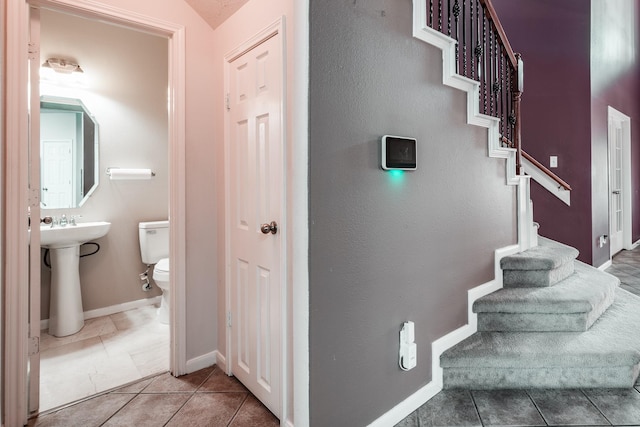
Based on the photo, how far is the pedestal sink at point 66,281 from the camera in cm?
274

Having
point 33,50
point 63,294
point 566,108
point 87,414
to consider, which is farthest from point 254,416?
point 566,108

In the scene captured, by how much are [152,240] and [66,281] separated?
0.71 meters

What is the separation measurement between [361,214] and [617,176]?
230 inches

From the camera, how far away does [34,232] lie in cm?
173

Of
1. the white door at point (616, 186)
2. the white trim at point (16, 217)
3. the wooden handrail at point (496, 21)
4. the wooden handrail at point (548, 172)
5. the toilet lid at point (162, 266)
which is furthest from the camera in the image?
the white door at point (616, 186)

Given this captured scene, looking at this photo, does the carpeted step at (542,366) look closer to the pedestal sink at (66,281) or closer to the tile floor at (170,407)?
the tile floor at (170,407)

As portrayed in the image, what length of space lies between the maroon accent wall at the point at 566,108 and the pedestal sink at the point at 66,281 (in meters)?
4.61

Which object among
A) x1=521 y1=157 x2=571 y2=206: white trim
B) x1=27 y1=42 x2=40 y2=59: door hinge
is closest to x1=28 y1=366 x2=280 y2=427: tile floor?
x1=27 y1=42 x2=40 y2=59: door hinge

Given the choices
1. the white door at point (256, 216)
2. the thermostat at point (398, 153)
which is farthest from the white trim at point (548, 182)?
the white door at point (256, 216)

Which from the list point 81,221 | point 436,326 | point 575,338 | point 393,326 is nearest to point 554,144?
point 575,338

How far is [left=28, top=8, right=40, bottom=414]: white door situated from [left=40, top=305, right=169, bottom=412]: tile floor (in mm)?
258

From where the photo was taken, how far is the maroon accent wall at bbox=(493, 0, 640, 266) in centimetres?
399

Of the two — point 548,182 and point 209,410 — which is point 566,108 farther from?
point 209,410

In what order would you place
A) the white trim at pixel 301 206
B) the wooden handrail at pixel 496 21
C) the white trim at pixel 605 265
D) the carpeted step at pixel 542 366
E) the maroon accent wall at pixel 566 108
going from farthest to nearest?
the white trim at pixel 605 265 < the maroon accent wall at pixel 566 108 < the wooden handrail at pixel 496 21 < the carpeted step at pixel 542 366 < the white trim at pixel 301 206
